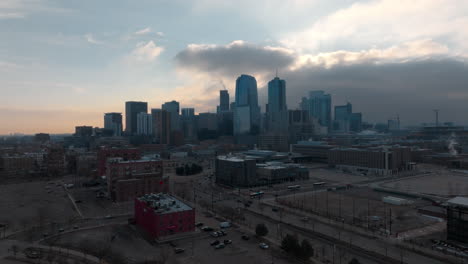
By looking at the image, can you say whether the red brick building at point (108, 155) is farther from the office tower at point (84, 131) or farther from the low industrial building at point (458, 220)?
the office tower at point (84, 131)

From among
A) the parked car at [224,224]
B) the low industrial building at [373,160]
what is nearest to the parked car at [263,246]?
the parked car at [224,224]

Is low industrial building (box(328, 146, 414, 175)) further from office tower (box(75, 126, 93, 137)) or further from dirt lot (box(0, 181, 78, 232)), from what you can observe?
office tower (box(75, 126, 93, 137))

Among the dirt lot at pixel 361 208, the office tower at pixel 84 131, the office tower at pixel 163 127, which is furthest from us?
the office tower at pixel 84 131

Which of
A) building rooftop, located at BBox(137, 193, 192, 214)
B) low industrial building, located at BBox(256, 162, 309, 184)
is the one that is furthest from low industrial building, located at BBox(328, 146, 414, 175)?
building rooftop, located at BBox(137, 193, 192, 214)

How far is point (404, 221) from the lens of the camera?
29141 mm

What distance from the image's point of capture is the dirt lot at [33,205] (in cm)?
3147

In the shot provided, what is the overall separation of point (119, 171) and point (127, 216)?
37.9ft

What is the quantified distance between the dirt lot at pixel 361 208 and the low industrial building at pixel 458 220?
156 inches

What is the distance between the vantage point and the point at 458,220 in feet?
75.2

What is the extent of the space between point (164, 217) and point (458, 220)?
74.7ft

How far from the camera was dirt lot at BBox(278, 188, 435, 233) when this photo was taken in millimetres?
28745

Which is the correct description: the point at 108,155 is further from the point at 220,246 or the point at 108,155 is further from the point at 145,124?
the point at 145,124

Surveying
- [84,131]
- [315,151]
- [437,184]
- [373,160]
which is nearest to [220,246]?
[437,184]

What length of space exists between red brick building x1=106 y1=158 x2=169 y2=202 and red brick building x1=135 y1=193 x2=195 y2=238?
1206 cm
